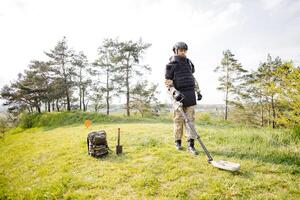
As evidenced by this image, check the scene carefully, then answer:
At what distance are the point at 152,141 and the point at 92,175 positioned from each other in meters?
2.19

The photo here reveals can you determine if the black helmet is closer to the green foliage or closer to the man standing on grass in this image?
the man standing on grass

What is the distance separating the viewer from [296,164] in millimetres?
3473

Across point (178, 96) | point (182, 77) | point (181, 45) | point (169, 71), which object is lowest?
point (178, 96)

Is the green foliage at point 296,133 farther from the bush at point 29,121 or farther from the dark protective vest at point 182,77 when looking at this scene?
the bush at point 29,121

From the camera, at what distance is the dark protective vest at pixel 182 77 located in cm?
444

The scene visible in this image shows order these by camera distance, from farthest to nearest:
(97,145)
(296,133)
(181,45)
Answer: (296,133)
(97,145)
(181,45)

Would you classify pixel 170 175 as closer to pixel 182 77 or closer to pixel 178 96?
pixel 178 96

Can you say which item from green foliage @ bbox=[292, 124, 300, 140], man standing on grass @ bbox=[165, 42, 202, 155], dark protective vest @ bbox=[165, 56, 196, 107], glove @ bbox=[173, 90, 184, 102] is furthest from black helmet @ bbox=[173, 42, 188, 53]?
green foliage @ bbox=[292, 124, 300, 140]

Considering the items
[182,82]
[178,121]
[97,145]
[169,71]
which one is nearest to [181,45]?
[169,71]

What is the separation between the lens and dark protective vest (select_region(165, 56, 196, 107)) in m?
4.44

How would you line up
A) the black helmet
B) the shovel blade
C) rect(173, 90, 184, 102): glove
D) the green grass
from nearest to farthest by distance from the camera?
the green grass → the shovel blade → rect(173, 90, 184, 102): glove → the black helmet

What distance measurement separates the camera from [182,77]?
4449mm

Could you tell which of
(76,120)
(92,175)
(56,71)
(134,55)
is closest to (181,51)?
(92,175)

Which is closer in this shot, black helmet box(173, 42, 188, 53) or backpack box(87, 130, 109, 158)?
black helmet box(173, 42, 188, 53)
